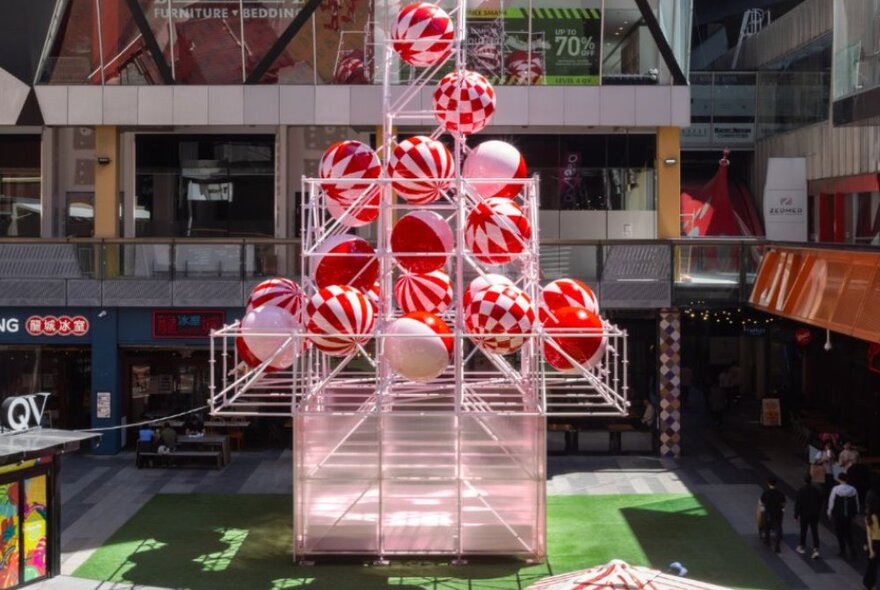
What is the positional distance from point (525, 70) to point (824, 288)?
10.3 meters

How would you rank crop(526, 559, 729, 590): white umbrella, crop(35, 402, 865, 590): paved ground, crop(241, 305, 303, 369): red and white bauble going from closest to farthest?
crop(526, 559, 729, 590): white umbrella, crop(241, 305, 303, 369): red and white bauble, crop(35, 402, 865, 590): paved ground

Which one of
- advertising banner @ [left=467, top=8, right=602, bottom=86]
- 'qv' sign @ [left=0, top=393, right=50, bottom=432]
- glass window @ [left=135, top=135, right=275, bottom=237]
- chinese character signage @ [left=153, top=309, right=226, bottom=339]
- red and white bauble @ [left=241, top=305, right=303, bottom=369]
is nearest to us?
red and white bauble @ [left=241, top=305, right=303, bottom=369]

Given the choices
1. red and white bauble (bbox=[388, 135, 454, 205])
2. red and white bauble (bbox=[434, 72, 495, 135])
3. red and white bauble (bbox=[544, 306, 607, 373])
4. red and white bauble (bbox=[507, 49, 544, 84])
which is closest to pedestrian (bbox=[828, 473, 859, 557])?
red and white bauble (bbox=[544, 306, 607, 373])

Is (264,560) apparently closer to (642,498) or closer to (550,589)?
(642,498)

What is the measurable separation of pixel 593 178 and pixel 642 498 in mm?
9874

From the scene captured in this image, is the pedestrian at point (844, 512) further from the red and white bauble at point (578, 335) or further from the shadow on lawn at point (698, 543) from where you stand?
the red and white bauble at point (578, 335)

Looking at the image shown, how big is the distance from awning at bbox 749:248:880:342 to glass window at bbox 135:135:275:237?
1281 centimetres

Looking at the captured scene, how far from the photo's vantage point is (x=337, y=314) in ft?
60.1

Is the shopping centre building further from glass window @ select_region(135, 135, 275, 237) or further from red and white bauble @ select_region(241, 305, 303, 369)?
red and white bauble @ select_region(241, 305, 303, 369)

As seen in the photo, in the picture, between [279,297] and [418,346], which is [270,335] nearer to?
[279,297]

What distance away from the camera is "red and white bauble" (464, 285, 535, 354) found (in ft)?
59.4

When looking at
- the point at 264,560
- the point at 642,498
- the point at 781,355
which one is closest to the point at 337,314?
the point at 264,560

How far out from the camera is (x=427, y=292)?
1930 centimetres

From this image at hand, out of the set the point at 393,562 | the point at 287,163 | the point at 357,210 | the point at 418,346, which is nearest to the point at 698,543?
the point at 393,562
